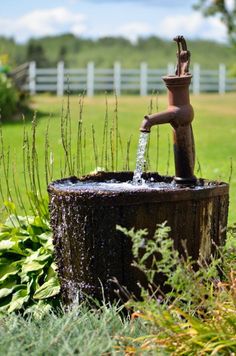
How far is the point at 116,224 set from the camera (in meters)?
4.23

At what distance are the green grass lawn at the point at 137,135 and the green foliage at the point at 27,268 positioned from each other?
1.36m

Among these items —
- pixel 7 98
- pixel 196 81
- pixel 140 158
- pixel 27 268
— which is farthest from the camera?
pixel 196 81

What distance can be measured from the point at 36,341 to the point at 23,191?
20.1ft

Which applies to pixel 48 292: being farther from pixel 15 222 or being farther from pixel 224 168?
pixel 224 168

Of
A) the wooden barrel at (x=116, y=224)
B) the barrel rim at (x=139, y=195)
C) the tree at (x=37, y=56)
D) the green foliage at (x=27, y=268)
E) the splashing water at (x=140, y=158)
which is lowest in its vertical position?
the green foliage at (x=27, y=268)

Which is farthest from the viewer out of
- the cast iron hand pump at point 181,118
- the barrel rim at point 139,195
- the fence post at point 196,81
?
the fence post at point 196,81

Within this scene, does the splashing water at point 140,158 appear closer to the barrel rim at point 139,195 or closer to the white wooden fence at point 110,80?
the barrel rim at point 139,195

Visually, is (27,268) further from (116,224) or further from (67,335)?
(67,335)

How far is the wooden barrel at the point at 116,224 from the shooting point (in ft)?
13.8

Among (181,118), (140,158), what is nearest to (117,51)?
(140,158)

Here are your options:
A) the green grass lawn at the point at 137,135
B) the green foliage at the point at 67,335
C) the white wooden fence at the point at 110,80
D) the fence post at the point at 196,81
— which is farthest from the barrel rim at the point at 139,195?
the fence post at the point at 196,81

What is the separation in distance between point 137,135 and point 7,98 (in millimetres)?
3968

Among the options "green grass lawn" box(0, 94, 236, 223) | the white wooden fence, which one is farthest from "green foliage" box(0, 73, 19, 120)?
the white wooden fence

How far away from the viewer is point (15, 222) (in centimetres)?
568
